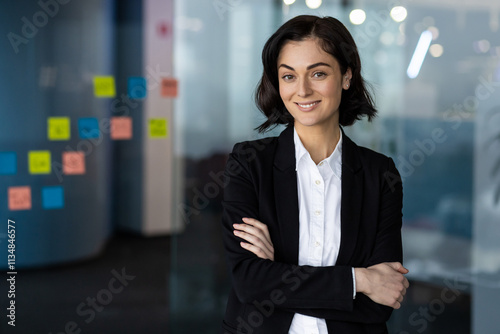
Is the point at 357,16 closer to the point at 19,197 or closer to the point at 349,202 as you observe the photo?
the point at 19,197

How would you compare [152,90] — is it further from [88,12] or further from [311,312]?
[311,312]

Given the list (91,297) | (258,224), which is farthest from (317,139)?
(91,297)

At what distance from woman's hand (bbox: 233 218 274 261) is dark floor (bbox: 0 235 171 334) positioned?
8.09 feet

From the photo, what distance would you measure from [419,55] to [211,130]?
1351 millimetres

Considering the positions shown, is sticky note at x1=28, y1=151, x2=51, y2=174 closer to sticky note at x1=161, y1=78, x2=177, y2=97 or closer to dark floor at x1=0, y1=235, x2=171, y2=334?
dark floor at x1=0, y1=235, x2=171, y2=334

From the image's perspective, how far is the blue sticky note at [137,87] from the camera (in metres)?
3.93

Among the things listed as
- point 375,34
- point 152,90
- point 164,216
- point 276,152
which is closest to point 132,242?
point 164,216

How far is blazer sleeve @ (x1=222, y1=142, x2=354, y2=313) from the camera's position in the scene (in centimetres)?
158

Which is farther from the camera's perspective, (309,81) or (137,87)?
(137,87)

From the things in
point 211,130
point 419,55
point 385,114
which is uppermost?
point 419,55

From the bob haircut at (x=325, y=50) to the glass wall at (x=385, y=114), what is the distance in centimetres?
194

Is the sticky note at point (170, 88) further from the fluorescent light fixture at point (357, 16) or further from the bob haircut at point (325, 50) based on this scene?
the bob haircut at point (325, 50)

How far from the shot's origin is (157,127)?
3.98 m

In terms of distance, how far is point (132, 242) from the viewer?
4.99 metres
